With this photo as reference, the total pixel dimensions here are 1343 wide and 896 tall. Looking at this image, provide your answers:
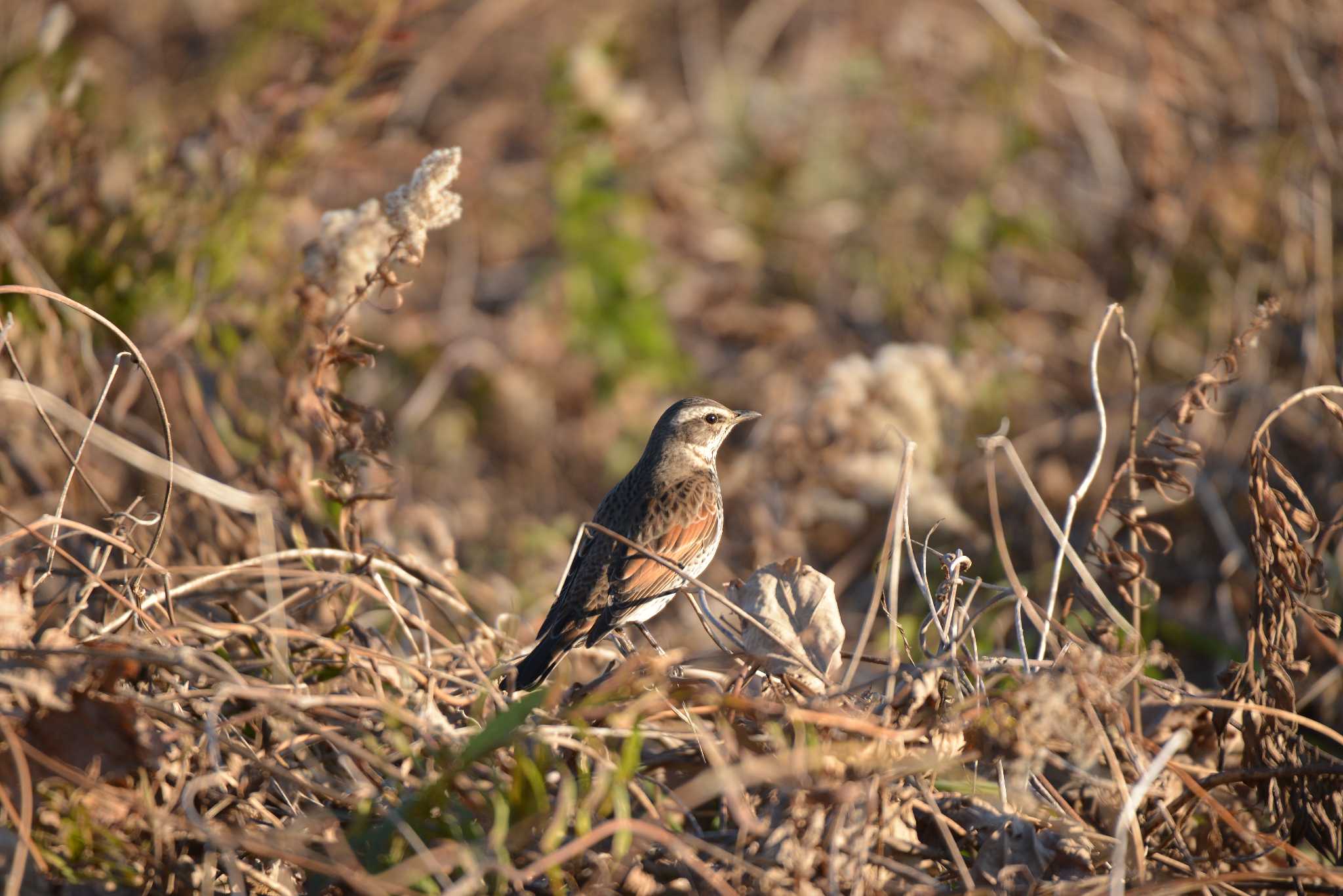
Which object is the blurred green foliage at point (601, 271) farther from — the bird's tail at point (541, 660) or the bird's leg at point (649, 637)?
the bird's tail at point (541, 660)

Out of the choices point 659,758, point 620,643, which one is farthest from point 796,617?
point 620,643

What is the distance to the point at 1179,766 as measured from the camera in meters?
3.06

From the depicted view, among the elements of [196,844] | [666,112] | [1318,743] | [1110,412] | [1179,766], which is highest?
[666,112]

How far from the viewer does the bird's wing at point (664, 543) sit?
4.41 m

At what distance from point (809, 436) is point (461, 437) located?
3.02m

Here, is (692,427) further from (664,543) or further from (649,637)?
(649,637)

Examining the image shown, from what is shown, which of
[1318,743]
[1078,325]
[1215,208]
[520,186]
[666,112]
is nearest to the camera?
[1318,743]

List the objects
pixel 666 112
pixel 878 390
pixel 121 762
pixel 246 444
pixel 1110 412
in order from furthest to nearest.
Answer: pixel 666 112
pixel 1110 412
pixel 878 390
pixel 246 444
pixel 121 762

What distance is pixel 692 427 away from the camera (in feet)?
17.8

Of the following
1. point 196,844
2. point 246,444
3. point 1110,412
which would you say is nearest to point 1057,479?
point 1110,412

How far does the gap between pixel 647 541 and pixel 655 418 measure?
2.93 meters

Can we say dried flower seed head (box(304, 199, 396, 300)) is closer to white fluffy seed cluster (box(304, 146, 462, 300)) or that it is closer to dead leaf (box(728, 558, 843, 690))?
white fluffy seed cluster (box(304, 146, 462, 300))

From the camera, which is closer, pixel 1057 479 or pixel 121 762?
pixel 121 762

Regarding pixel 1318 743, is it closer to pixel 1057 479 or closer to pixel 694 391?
pixel 1057 479
